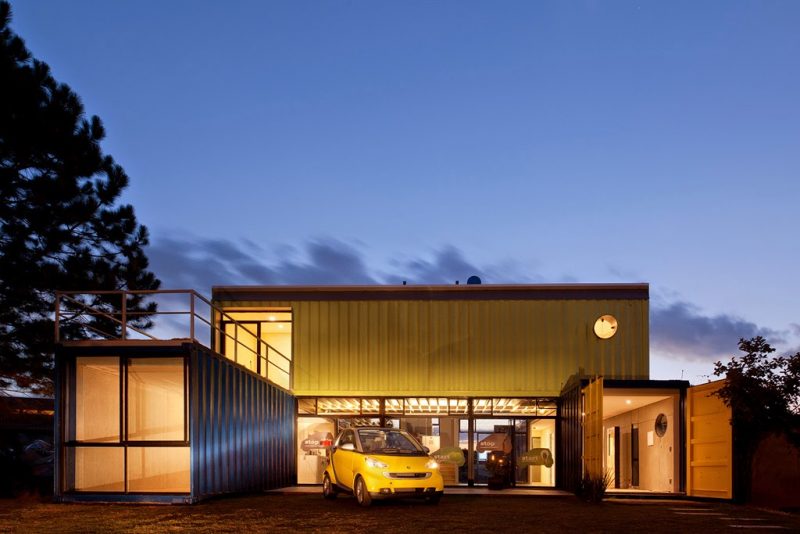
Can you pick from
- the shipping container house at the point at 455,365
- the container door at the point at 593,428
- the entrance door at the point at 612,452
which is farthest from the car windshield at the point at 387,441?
the entrance door at the point at 612,452

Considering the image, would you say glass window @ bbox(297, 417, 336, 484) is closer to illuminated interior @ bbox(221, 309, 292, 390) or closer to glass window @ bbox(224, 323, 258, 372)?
illuminated interior @ bbox(221, 309, 292, 390)

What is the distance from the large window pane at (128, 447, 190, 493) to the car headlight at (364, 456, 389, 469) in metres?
4.43

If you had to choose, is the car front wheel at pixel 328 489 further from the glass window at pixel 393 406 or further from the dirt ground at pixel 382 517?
the glass window at pixel 393 406

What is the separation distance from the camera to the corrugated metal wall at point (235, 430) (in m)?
13.7

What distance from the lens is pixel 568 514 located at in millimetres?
12922

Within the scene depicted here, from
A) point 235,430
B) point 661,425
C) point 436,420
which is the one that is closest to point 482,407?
point 436,420

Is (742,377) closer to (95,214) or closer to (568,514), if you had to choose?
(568,514)

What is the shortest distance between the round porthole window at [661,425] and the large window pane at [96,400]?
12833mm

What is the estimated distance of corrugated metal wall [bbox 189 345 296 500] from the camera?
13.7 m

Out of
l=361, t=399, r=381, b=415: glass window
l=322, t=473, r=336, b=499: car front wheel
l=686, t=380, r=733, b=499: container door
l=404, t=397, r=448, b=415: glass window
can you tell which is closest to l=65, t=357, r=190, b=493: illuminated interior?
l=322, t=473, r=336, b=499: car front wheel

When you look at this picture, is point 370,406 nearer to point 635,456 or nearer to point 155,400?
point 155,400

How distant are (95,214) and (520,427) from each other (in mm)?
12751

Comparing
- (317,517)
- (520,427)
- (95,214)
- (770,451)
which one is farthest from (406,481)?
(95,214)

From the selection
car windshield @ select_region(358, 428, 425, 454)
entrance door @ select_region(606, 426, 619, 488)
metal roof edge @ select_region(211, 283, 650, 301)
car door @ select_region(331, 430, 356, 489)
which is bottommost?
entrance door @ select_region(606, 426, 619, 488)
